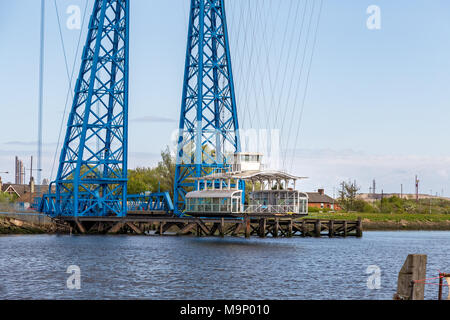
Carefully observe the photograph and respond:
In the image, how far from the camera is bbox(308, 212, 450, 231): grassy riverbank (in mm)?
112812

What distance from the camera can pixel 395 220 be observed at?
119 meters

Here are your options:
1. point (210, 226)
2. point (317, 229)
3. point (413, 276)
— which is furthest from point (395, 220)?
point (413, 276)

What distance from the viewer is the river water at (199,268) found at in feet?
104

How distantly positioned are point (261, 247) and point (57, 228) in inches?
1045

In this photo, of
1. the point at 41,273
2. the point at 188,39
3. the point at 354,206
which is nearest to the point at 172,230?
the point at 188,39

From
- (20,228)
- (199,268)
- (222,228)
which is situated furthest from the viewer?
(20,228)

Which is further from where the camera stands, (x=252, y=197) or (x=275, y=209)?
(x=252, y=197)

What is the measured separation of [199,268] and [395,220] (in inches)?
3322

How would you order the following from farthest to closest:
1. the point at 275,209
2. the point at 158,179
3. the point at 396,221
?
the point at 396,221, the point at 158,179, the point at 275,209

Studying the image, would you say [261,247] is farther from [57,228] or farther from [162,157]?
[162,157]

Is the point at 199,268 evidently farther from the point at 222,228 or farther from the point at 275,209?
the point at 222,228

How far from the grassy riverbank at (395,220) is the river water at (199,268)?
48.8m

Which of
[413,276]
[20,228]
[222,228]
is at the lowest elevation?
[20,228]

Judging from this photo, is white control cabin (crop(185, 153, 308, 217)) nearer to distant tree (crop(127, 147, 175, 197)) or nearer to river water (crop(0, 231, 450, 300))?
river water (crop(0, 231, 450, 300))
